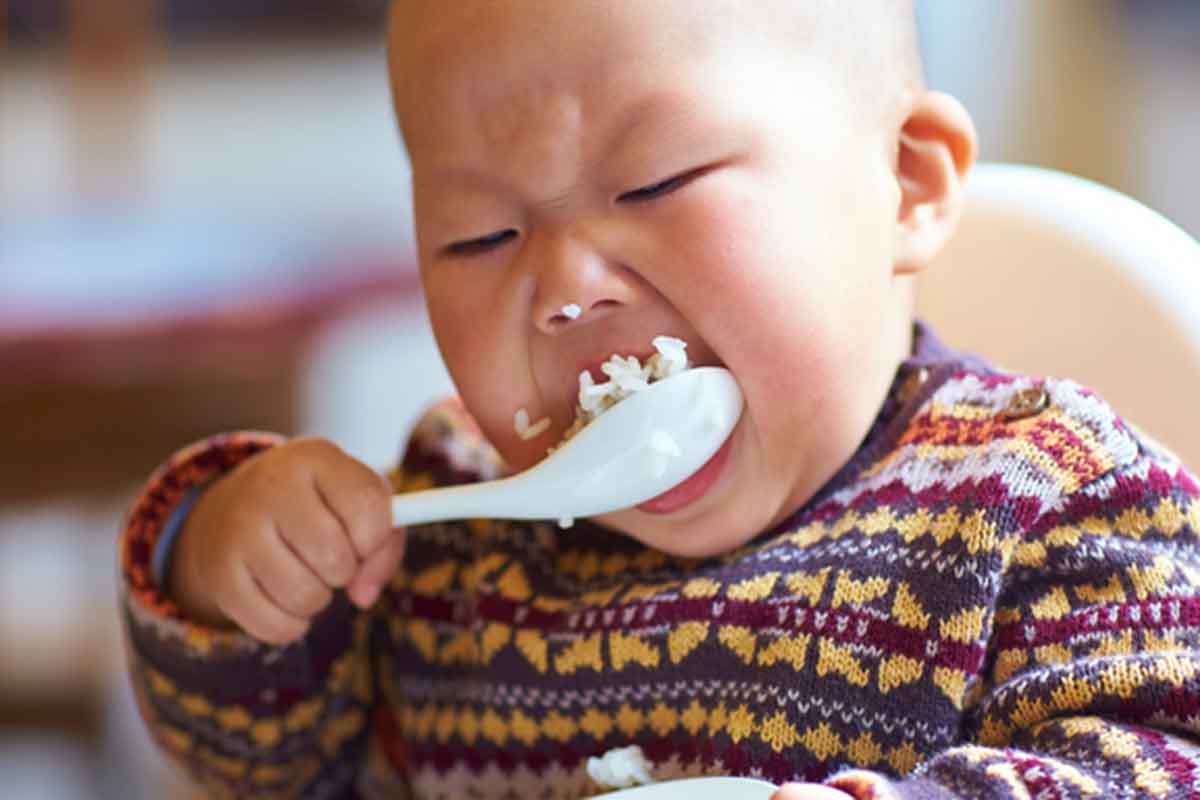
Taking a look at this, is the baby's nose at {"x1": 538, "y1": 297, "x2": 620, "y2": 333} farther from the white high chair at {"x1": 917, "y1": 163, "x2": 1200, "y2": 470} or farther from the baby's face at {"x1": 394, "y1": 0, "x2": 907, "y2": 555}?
the white high chair at {"x1": 917, "y1": 163, "x2": 1200, "y2": 470}

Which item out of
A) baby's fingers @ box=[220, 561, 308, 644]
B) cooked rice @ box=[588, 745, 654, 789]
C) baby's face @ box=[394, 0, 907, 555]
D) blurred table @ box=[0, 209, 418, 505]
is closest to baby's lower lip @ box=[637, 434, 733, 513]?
baby's face @ box=[394, 0, 907, 555]

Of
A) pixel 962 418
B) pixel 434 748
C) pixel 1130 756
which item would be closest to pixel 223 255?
pixel 434 748

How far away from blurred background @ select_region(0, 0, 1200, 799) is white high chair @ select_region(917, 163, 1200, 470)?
125 cm

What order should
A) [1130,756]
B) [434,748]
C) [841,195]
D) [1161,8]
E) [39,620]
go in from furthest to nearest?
1. [1161,8]
2. [39,620]
3. [434,748]
4. [841,195]
5. [1130,756]

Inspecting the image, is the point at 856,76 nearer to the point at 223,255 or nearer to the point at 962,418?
the point at 962,418

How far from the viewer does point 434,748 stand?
0.82m

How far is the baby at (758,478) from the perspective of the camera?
0.64 metres

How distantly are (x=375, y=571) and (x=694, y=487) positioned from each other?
19 cm

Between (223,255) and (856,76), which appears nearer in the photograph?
(856,76)

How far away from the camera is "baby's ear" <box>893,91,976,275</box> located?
0.76 metres

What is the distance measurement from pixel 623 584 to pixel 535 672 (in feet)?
0.21

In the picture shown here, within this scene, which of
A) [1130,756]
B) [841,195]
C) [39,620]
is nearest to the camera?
[1130,756]

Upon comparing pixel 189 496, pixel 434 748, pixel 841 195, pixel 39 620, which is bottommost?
pixel 39 620

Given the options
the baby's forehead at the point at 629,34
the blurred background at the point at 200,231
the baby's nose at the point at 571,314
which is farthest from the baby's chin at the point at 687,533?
the blurred background at the point at 200,231
